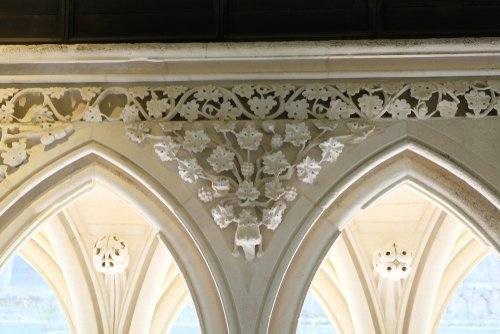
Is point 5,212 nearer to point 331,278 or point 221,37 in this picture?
point 221,37

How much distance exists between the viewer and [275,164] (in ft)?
17.6

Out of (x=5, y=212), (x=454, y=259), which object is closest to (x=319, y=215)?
(x=5, y=212)

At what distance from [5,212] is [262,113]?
1.57 metres

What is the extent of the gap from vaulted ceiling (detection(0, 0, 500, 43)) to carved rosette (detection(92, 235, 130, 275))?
1.91 m

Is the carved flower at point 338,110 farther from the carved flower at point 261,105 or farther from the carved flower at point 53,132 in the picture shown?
the carved flower at point 53,132

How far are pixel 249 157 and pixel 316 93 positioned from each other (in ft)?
1.82

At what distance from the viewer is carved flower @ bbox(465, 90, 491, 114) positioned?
5.47 m

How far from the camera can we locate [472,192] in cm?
533

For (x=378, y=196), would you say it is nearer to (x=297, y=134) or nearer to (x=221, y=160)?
(x=297, y=134)

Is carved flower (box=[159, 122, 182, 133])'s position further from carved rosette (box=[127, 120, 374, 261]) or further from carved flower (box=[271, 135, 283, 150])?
carved flower (box=[271, 135, 283, 150])

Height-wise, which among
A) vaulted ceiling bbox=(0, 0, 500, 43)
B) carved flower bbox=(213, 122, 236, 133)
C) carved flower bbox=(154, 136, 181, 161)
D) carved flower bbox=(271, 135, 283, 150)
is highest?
vaulted ceiling bbox=(0, 0, 500, 43)

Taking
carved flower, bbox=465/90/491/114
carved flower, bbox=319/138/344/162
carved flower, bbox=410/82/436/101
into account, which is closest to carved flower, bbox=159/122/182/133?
carved flower, bbox=319/138/344/162

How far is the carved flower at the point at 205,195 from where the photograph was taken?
5.35m

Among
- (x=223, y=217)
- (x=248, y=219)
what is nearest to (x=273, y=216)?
(x=248, y=219)
